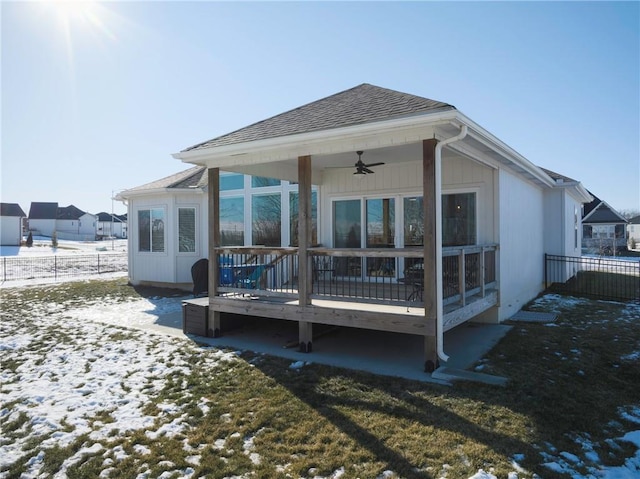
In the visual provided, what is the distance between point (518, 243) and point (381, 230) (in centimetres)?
311

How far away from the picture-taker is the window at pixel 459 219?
26.7 feet

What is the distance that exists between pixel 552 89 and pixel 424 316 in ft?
33.8

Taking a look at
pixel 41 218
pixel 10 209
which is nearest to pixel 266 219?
pixel 10 209

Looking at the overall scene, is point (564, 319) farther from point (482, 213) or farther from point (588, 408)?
point (588, 408)

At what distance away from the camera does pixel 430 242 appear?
525 cm

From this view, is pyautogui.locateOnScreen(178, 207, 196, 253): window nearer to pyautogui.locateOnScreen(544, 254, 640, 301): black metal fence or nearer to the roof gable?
the roof gable

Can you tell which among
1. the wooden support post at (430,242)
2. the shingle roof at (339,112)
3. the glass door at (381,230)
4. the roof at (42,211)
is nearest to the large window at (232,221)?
the glass door at (381,230)

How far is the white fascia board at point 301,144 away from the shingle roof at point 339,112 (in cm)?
9

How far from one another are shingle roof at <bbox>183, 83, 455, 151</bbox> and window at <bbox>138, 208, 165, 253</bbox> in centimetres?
→ 695

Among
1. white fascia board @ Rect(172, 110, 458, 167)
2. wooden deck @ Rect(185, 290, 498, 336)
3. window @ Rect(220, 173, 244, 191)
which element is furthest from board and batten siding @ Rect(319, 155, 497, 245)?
window @ Rect(220, 173, 244, 191)

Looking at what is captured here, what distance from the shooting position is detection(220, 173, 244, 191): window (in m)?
12.2

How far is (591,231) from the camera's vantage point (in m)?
39.6

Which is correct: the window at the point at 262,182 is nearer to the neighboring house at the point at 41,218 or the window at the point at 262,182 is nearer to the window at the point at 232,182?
Result: the window at the point at 232,182

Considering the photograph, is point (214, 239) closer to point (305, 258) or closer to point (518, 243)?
point (305, 258)
